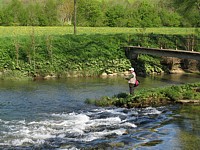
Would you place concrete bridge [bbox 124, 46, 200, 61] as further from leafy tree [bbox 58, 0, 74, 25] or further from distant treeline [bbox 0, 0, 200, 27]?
leafy tree [bbox 58, 0, 74, 25]

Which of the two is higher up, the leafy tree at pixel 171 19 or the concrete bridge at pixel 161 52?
the leafy tree at pixel 171 19

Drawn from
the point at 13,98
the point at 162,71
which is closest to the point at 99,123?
the point at 13,98

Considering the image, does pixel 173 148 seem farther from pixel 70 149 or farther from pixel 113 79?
pixel 113 79

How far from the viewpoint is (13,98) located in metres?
29.3

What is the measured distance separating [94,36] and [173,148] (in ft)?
109

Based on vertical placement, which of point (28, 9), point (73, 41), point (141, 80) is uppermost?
point (28, 9)

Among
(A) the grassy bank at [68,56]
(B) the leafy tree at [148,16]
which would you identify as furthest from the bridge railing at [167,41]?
(B) the leafy tree at [148,16]

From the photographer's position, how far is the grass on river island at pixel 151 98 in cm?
2555

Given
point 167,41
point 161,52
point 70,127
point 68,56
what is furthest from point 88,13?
point 70,127

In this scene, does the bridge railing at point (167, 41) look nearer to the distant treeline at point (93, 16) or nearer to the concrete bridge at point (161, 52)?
the concrete bridge at point (161, 52)

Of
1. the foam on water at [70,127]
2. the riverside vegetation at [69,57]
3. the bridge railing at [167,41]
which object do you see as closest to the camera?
the foam on water at [70,127]

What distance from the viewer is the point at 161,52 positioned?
1660 inches

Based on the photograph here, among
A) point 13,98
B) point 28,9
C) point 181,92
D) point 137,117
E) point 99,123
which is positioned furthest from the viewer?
point 28,9

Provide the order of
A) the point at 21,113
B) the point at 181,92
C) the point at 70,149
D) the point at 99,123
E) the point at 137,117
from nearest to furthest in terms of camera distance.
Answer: the point at 70,149 < the point at 99,123 < the point at 137,117 < the point at 21,113 < the point at 181,92
